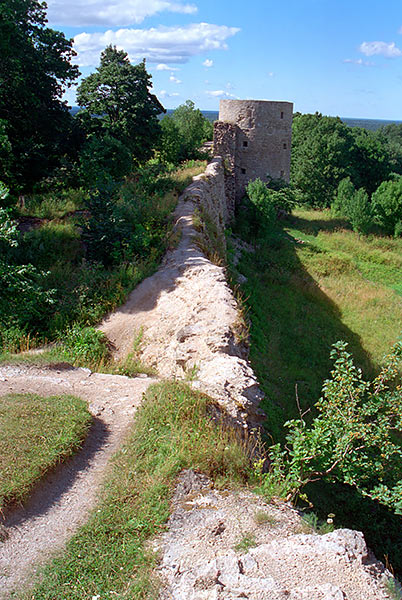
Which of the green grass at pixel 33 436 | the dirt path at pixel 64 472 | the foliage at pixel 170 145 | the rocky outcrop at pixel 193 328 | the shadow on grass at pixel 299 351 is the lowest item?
the shadow on grass at pixel 299 351

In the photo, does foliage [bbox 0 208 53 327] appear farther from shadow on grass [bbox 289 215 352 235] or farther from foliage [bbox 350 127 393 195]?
foliage [bbox 350 127 393 195]

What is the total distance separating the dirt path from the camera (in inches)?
153

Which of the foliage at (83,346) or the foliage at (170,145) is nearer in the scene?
the foliage at (83,346)

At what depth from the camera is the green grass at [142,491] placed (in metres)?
3.63

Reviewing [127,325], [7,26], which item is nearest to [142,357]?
[127,325]

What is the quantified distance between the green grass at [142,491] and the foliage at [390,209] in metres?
27.4

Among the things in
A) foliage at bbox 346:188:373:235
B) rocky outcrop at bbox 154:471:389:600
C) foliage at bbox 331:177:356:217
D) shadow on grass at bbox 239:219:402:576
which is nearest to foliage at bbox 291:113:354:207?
foliage at bbox 331:177:356:217

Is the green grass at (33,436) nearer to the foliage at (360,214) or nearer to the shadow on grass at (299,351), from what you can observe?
the shadow on grass at (299,351)

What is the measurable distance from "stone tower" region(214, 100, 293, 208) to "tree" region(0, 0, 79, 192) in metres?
10.2

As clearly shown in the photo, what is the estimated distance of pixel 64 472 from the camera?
4.80 m

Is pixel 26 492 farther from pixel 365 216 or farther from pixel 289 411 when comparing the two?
pixel 365 216

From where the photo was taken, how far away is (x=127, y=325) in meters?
8.77

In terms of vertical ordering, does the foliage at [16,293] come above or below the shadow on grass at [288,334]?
above

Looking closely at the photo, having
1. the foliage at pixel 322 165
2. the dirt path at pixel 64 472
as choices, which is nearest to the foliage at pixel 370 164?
the foliage at pixel 322 165
